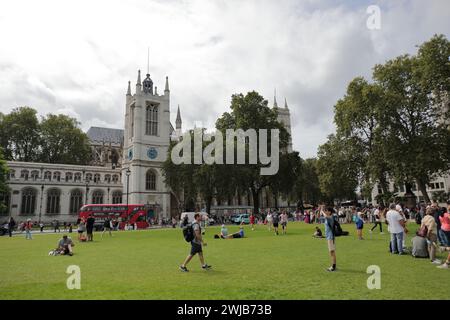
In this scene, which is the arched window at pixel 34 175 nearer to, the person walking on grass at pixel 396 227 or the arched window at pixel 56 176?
the arched window at pixel 56 176

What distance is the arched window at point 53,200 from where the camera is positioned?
2274 inches

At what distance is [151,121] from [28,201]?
27.0 meters

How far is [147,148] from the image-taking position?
64.9m

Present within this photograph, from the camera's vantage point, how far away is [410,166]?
A: 2917 cm

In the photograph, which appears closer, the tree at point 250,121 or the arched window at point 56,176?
the tree at point 250,121

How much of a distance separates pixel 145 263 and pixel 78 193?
55.9 m

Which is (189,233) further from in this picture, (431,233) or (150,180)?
(150,180)

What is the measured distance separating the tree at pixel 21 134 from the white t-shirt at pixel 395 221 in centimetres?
6881

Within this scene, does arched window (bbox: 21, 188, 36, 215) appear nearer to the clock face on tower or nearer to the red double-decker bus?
the red double-decker bus

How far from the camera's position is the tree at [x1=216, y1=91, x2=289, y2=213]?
4575 cm

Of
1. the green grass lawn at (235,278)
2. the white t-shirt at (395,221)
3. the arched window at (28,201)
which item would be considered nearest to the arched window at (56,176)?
the arched window at (28,201)

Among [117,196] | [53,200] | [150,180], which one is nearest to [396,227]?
[150,180]

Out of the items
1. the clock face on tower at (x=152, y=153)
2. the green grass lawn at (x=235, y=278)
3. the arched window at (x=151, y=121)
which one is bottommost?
the green grass lawn at (x=235, y=278)
